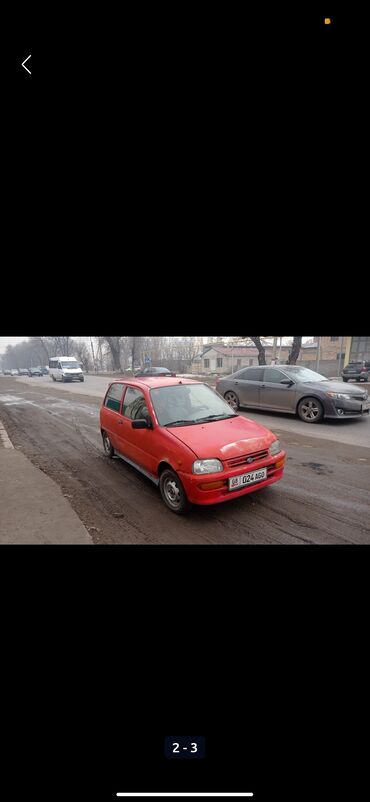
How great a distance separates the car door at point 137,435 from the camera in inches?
150

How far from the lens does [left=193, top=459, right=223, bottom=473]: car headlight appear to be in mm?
3127

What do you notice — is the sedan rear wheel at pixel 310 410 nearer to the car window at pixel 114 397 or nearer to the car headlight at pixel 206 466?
the car window at pixel 114 397

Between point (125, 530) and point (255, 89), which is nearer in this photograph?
point (255, 89)

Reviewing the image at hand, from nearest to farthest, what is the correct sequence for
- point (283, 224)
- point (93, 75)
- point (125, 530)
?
point (93, 75)
point (283, 224)
point (125, 530)

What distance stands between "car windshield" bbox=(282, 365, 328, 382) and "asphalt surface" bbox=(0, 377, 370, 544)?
137cm

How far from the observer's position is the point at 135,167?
89cm

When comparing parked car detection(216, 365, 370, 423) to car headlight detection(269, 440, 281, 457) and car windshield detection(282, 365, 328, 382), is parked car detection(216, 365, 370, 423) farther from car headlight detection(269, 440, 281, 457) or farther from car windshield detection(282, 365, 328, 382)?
car headlight detection(269, 440, 281, 457)

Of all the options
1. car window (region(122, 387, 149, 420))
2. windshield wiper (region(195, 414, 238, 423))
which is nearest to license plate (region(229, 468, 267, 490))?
windshield wiper (region(195, 414, 238, 423))

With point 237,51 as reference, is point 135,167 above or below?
below

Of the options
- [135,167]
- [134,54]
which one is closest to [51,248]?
[135,167]

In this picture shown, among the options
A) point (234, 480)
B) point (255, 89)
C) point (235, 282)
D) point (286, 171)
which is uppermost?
point (255, 89)

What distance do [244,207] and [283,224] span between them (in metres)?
0.12

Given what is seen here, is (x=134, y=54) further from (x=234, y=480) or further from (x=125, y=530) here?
(x=125, y=530)

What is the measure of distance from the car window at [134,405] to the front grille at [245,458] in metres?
1.28
